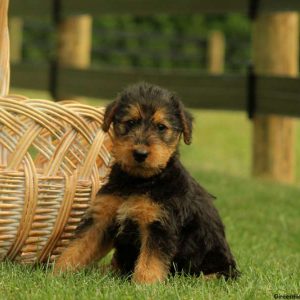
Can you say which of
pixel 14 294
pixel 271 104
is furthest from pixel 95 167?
pixel 271 104

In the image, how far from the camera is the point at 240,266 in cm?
518

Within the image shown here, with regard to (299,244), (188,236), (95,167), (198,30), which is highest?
(198,30)

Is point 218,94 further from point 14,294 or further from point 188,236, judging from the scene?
point 14,294

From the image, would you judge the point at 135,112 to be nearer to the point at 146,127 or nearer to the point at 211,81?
the point at 146,127

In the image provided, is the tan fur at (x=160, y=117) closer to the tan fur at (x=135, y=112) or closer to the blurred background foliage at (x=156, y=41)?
the tan fur at (x=135, y=112)

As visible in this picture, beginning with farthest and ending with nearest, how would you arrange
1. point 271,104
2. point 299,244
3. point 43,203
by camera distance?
point 271,104 < point 299,244 < point 43,203

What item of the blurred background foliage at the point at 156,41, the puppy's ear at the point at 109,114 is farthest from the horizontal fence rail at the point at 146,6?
the blurred background foliage at the point at 156,41

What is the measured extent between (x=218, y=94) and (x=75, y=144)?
5262 millimetres

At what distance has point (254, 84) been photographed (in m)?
9.62

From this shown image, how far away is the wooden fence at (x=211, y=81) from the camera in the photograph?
30.6 ft

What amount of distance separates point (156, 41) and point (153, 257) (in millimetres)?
21765

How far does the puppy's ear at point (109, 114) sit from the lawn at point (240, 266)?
2.79ft

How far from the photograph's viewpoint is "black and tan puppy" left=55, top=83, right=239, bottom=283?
434 centimetres

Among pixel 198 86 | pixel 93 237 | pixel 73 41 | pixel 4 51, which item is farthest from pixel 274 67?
pixel 93 237
